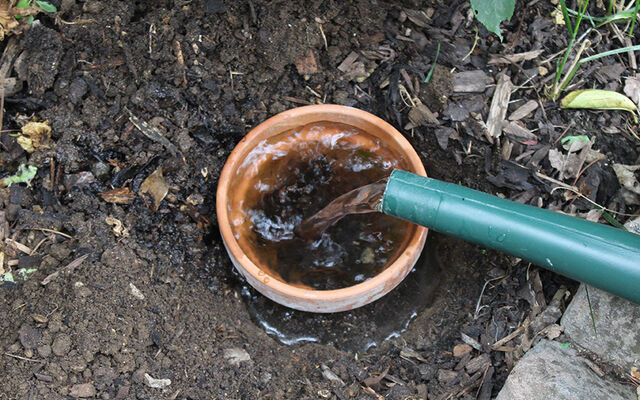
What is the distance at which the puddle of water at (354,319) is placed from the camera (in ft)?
7.65

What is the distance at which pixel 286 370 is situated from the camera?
2.09m

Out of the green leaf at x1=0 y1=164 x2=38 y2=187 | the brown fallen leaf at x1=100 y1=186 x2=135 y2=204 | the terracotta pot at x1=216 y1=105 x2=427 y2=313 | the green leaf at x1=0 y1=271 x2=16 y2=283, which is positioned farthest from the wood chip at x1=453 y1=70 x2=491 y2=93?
the green leaf at x1=0 y1=271 x2=16 y2=283

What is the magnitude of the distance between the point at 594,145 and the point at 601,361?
0.93 m

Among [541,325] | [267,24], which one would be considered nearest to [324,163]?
[267,24]

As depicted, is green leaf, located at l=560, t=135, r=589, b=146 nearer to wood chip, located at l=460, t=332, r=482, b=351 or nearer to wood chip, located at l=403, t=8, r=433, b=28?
wood chip, located at l=403, t=8, r=433, b=28

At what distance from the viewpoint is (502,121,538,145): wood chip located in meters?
2.32

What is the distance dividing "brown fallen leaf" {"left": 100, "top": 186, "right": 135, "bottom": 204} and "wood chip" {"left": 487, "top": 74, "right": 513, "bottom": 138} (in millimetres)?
A: 1615

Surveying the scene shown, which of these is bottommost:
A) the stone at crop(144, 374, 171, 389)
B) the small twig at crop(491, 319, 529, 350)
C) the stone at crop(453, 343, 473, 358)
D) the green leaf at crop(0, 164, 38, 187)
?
the stone at crop(453, 343, 473, 358)

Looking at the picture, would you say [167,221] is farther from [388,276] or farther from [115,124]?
[388,276]

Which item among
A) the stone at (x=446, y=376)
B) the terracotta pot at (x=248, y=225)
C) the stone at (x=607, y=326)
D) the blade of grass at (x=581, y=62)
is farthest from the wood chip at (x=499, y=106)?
the stone at (x=446, y=376)

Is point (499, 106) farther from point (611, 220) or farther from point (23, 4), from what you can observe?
point (23, 4)

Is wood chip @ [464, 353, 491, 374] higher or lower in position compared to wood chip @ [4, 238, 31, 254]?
lower

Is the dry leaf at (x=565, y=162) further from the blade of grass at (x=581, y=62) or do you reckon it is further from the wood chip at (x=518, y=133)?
the blade of grass at (x=581, y=62)

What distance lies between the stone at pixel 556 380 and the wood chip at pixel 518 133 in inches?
34.9
